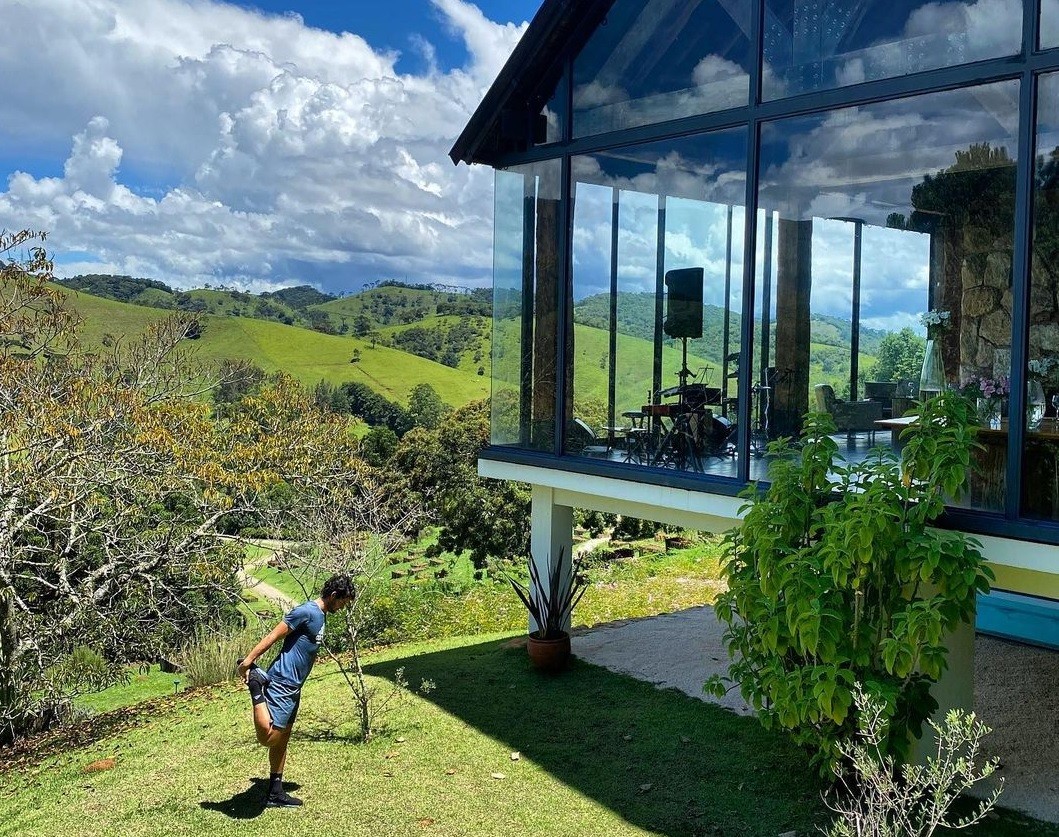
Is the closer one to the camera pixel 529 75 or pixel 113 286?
pixel 529 75

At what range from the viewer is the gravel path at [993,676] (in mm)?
6598

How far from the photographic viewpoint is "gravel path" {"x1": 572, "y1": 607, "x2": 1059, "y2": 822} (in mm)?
6598

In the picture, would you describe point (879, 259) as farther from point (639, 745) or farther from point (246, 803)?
point (246, 803)

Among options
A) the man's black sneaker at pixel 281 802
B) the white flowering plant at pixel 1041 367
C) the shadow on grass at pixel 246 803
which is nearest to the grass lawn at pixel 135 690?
the shadow on grass at pixel 246 803

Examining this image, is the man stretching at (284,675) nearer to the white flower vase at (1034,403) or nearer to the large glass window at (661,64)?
the white flower vase at (1034,403)

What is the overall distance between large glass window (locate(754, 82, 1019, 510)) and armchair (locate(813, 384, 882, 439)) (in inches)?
0.4

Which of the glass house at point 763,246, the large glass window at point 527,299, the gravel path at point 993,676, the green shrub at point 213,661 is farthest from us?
the green shrub at point 213,661

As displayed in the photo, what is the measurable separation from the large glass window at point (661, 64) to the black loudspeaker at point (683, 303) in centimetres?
128

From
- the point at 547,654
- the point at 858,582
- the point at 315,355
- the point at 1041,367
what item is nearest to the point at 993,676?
the point at 547,654

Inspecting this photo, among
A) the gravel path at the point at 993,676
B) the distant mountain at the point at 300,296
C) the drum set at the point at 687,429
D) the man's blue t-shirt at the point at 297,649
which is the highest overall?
the distant mountain at the point at 300,296

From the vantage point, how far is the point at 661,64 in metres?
7.72

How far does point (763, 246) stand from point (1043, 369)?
230 centimetres

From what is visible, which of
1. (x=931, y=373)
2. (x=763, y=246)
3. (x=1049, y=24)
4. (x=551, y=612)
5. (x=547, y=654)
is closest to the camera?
(x=1049, y=24)

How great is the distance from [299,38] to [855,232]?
108 meters
